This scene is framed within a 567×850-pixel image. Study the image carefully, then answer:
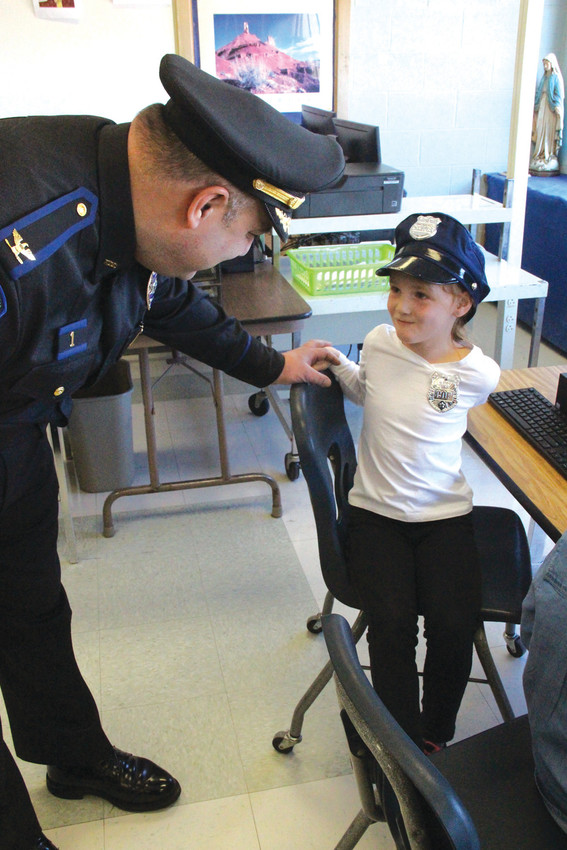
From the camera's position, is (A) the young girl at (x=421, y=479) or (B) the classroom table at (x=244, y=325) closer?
(A) the young girl at (x=421, y=479)

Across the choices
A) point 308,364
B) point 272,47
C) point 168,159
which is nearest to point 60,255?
point 168,159

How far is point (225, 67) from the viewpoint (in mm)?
3631

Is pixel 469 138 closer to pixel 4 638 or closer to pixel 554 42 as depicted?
pixel 554 42

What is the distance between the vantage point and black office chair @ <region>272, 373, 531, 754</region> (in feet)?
4.67

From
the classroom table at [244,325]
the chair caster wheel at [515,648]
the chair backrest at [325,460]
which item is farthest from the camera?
the classroom table at [244,325]

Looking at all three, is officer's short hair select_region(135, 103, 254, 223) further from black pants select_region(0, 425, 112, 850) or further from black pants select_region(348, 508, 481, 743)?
black pants select_region(348, 508, 481, 743)

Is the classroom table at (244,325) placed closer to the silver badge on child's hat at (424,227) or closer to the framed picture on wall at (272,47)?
the silver badge on child's hat at (424,227)

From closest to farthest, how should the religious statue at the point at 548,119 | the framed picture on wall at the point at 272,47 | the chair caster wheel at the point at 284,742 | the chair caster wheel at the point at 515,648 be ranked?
the chair caster wheel at the point at 284,742 → the chair caster wheel at the point at 515,648 → the framed picture on wall at the point at 272,47 → the religious statue at the point at 548,119

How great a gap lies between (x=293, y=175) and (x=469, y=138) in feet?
12.2

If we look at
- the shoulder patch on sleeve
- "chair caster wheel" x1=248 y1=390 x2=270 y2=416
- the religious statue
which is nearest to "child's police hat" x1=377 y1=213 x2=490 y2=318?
the shoulder patch on sleeve

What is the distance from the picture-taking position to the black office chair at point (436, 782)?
0.76 m

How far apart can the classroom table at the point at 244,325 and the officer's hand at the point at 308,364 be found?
75 cm

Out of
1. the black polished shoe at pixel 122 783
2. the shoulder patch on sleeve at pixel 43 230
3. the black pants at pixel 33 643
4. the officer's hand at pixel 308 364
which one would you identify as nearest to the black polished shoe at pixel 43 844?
the black pants at pixel 33 643

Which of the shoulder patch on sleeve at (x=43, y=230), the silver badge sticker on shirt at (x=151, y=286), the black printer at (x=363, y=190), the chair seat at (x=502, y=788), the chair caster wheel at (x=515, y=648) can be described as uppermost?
the shoulder patch on sleeve at (x=43, y=230)
